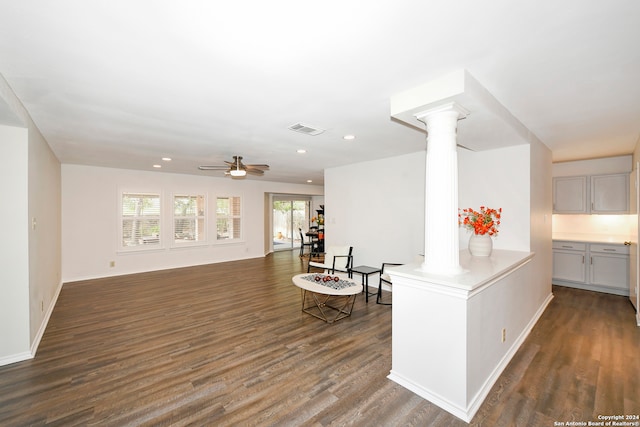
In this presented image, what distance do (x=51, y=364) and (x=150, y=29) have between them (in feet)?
10.8

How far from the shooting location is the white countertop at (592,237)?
198 inches

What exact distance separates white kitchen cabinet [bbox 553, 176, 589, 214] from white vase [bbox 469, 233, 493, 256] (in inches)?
148

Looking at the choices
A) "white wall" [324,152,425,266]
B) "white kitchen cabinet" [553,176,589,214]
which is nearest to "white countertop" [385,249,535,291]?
"white wall" [324,152,425,266]

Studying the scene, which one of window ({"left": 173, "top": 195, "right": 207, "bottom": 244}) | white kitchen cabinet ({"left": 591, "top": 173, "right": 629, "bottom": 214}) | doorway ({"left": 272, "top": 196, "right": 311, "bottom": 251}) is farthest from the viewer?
doorway ({"left": 272, "top": 196, "right": 311, "bottom": 251})

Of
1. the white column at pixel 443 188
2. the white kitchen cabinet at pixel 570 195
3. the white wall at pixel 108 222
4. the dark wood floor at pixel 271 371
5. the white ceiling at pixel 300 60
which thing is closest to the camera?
the white ceiling at pixel 300 60

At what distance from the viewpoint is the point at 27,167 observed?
2.77 meters

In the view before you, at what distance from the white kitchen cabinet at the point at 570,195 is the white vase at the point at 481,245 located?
3770 mm

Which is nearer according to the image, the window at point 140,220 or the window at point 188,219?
the window at point 140,220

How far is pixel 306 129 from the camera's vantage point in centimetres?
343

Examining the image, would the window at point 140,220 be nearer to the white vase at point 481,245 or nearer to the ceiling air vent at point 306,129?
the ceiling air vent at point 306,129

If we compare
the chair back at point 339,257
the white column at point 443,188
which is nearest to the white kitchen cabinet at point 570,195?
the chair back at point 339,257

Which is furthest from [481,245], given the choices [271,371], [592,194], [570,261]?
[592,194]

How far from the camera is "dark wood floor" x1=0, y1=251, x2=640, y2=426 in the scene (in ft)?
6.80

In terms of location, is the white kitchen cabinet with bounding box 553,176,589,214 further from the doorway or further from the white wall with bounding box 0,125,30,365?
the white wall with bounding box 0,125,30,365
